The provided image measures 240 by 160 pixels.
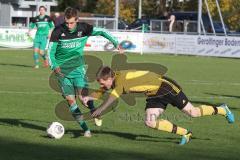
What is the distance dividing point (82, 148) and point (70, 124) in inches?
105

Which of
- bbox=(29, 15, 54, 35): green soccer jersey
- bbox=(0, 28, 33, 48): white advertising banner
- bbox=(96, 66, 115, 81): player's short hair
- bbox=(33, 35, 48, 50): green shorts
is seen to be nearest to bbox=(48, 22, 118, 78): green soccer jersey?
bbox=(96, 66, 115, 81): player's short hair

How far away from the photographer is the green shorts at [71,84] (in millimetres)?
11727

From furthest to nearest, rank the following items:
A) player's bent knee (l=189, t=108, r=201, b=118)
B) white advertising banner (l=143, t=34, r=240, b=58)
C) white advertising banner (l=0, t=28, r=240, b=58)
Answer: white advertising banner (l=0, t=28, r=240, b=58) < white advertising banner (l=143, t=34, r=240, b=58) < player's bent knee (l=189, t=108, r=201, b=118)

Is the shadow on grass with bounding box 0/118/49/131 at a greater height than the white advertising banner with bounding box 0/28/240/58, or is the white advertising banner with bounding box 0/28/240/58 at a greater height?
the shadow on grass with bounding box 0/118/49/131

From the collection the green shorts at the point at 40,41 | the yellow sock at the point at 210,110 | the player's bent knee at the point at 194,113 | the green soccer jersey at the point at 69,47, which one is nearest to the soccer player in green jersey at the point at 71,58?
the green soccer jersey at the point at 69,47

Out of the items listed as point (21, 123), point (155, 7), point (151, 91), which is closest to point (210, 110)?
point (151, 91)

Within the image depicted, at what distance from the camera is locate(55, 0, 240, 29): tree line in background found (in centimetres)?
7706

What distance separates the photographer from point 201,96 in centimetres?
1853

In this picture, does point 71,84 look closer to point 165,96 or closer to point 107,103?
point 165,96

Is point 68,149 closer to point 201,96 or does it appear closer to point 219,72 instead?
point 201,96

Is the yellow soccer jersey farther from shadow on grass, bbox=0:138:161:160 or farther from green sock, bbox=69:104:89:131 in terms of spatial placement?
shadow on grass, bbox=0:138:161:160

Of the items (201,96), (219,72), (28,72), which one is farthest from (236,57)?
(201,96)

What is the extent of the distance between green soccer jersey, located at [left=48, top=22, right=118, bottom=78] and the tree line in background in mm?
65008

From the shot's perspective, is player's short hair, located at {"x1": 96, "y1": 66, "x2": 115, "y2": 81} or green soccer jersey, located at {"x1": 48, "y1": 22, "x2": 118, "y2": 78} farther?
green soccer jersey, located at {"x1": 48, "y1": 22, "x2": 118, "y2": 78}
